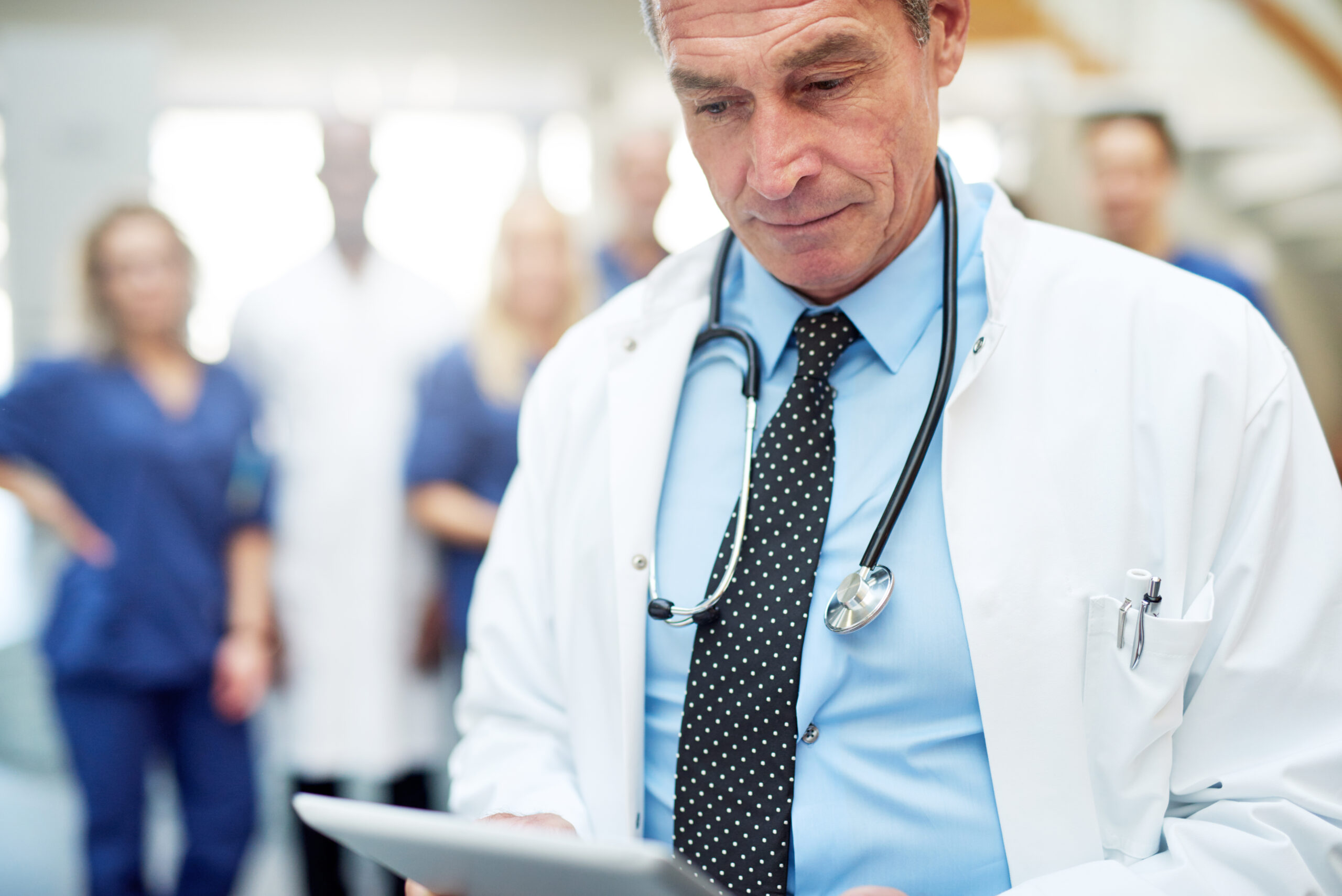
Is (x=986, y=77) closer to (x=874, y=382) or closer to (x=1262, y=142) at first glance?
A: (x=1262, y=142)

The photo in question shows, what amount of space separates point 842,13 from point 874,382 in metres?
0.31

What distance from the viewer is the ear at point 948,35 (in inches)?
34.6

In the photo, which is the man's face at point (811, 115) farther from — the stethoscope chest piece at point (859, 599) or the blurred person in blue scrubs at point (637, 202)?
the blurred person in blue scrubs at point (637, 202)

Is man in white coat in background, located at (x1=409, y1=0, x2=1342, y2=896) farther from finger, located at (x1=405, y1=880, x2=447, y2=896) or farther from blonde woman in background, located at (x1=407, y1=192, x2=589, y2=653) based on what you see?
blonde woman in background, located at (x1=407, y1=192, x2=589, y2=653)

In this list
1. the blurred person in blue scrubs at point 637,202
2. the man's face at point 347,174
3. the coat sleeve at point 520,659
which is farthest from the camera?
the blurred person in blue scrubs at point 637,202

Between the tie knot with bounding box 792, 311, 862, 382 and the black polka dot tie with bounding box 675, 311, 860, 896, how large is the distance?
26 mm

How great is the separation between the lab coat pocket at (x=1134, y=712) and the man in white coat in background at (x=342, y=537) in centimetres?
164

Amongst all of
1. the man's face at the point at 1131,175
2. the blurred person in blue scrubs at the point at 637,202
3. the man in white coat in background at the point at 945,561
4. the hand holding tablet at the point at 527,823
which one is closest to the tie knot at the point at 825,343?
the man in white coat in background at the point at 945,561

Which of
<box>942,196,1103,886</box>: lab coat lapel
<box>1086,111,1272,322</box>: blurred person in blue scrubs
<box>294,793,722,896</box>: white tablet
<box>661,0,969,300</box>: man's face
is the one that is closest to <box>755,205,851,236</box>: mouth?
<box>661,0,969,300</box>: man's face

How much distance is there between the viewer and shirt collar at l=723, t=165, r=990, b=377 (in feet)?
3.02

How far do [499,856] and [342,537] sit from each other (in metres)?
1.68

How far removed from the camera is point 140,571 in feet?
6.57

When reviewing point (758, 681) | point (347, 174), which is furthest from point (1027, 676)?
point (347, 174)

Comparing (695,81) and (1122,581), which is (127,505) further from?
(1122,581)
